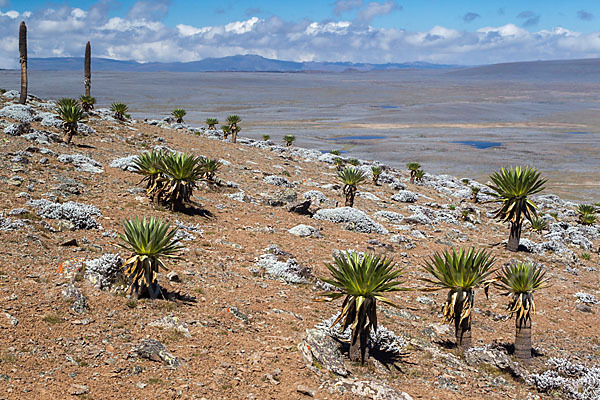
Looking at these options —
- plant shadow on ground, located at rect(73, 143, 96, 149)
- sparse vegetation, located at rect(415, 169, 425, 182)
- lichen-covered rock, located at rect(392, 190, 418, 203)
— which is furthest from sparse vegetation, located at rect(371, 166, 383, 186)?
plant shadow on ground, located at rect(73, 143, 96, 149)

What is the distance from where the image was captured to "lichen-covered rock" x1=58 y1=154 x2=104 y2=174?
54.0 feet

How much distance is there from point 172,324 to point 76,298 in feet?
5.13

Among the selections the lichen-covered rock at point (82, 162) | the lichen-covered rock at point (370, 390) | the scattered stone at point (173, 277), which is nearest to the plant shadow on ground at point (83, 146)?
the lichen-covered rock at point (82, 162)

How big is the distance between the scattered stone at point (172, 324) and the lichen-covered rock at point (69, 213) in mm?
4489

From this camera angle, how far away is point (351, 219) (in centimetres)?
1739

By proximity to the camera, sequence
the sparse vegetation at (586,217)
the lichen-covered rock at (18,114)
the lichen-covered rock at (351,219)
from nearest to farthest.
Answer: the lichen-covered rock at (351,219)
the lichen-covered rock at (18,114)
the sparse vegetation at (586,217)

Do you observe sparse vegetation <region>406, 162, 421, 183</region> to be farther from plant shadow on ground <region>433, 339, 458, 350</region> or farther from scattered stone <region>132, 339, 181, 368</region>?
scattered stone <region>132, 339, 181, 368</region>

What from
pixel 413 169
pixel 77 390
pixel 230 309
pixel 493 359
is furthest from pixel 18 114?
pixel 493 359

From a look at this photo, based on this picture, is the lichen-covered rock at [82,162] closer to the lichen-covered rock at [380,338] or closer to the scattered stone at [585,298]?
the lichen-covered rock at [380,338]

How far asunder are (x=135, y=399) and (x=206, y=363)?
1.23 metres

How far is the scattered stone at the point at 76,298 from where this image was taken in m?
7.32

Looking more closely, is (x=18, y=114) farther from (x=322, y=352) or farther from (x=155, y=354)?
(x=322, y=352)

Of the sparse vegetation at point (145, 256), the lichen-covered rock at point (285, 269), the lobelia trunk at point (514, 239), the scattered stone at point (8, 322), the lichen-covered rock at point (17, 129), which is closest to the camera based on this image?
the scattered stone at point (8, 322)

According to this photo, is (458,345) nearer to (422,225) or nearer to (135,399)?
(135,399)
